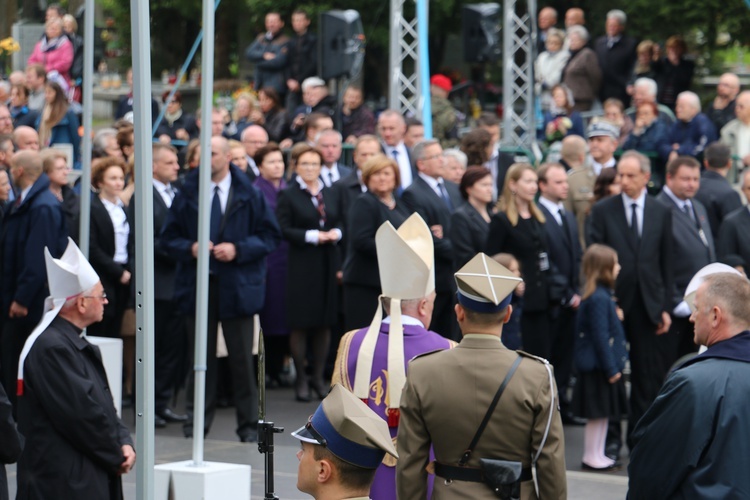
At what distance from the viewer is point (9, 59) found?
2006cm

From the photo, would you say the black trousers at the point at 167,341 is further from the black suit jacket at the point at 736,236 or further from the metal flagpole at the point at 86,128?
the black suit jacket at the point at 736,236

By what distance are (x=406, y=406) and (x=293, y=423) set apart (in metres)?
5.38

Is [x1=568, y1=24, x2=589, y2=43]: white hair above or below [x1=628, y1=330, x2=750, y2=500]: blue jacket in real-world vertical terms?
above

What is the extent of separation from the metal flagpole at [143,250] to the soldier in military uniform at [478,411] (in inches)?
48.4

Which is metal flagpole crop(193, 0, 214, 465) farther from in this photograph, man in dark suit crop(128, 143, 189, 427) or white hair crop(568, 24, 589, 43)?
white hair crop(568, 24, 589, 43)

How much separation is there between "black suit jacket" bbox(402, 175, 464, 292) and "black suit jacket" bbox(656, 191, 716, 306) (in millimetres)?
1661

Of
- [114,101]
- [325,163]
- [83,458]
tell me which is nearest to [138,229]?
[83,458]

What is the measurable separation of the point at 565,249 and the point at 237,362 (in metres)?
2.75

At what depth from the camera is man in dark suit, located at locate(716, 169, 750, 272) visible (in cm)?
1084

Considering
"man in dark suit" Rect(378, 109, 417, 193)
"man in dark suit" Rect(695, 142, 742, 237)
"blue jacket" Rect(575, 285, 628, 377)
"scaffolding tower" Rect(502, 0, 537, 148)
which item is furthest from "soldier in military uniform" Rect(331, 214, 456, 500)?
"scaffolding tower" Rect(502, 0, 537, 148)

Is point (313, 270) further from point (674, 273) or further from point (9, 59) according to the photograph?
point (9, 59)

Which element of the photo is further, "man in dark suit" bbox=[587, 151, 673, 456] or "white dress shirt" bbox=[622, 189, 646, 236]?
"white dress shirt" bbox=[622, 189, 646, 236]

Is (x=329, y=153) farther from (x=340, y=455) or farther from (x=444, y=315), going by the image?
(x=340, y=455)

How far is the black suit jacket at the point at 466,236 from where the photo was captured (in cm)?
1105
